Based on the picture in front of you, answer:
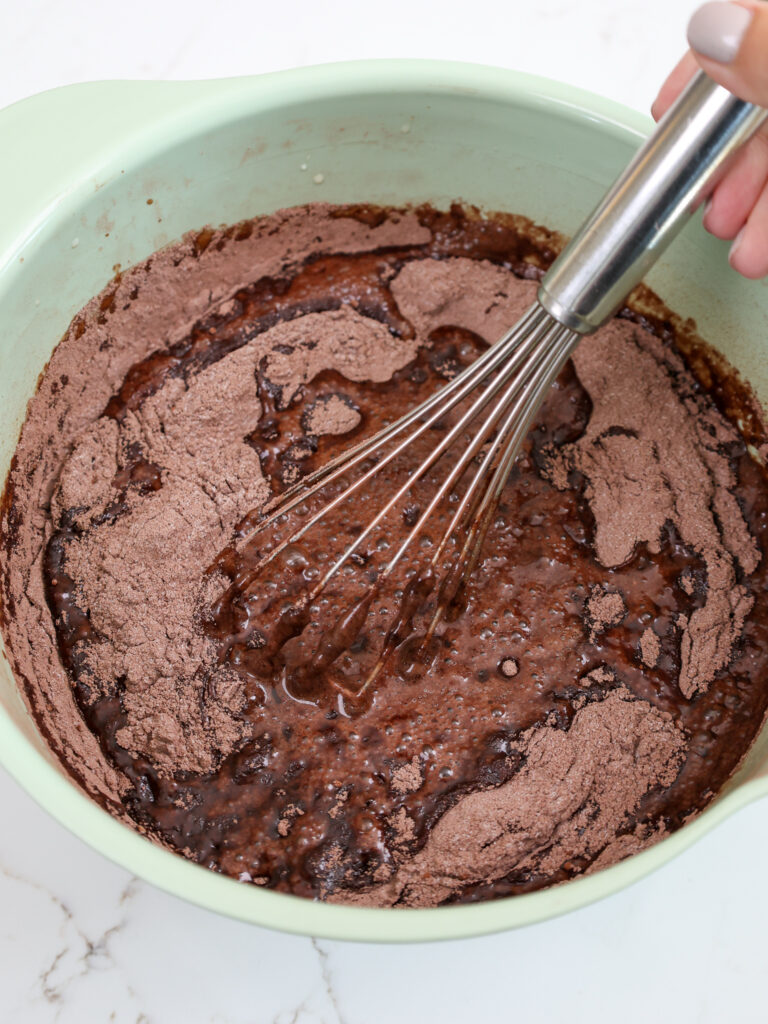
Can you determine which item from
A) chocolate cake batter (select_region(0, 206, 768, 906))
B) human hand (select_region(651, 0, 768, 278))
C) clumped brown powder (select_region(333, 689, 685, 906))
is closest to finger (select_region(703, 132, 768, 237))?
human hand (select_region(651, 0, 768, 278))

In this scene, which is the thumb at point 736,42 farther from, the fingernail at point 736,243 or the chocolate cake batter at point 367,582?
the chocolate cake batter at point 367,582

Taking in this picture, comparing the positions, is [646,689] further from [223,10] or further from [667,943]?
[223,10]

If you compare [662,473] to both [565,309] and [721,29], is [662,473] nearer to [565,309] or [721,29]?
[565,309]

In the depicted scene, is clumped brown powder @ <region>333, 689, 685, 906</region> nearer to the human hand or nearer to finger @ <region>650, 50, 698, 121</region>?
the human hand

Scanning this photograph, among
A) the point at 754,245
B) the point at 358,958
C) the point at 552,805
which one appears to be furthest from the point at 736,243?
the point at 358,958

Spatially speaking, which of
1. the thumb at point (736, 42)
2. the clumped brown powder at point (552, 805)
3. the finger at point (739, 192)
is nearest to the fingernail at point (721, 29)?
the thumb at point (736, 42)
